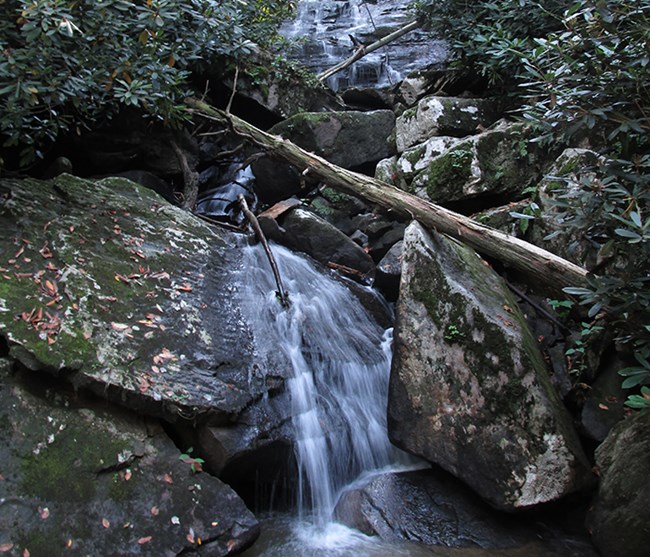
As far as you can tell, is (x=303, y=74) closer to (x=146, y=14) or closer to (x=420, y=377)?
(x=146, y=14)

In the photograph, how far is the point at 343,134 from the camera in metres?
8.29

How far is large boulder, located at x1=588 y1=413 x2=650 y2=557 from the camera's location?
3350 millimetres

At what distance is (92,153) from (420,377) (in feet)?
18.5

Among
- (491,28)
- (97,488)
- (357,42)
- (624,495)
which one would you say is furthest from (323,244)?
(357,42)

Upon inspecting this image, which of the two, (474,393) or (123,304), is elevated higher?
(123,304)

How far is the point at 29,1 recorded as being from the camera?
12.2 feet

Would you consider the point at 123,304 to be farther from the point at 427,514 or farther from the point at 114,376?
the point at 427,514

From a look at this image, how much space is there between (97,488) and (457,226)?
393cm

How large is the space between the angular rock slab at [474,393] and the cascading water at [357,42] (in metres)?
8.27

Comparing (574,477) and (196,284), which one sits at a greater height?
(196,284)

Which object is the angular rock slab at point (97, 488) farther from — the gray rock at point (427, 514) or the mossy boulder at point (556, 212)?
the mossy boulder at point (556, 212)

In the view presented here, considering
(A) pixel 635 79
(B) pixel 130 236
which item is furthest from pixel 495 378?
(B) pixel 130 236

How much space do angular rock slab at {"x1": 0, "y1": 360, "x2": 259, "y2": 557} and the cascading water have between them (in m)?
9.91

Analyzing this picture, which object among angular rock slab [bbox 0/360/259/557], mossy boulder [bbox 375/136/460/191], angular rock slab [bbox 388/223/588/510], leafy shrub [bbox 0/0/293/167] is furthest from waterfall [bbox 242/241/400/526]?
leafy shrub [bbox 0/0/293/167]
